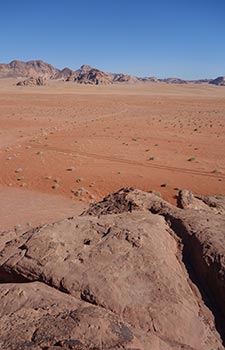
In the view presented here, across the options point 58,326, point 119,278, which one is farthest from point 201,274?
point 58,326

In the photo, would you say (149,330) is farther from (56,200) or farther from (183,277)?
(56,200)

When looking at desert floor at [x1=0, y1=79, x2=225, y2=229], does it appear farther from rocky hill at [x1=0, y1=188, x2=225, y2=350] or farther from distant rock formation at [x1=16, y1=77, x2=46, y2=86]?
distant rock formation at [x1=16, y1=77, x2=46, y2=86]

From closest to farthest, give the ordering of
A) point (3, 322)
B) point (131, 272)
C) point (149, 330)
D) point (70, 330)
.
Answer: point (70, 330)
point (3, 322)
point (149, 330)
point (131, 272)

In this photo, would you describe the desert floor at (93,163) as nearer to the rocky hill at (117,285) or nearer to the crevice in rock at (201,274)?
the rocky hill at (117,285)

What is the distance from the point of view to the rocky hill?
3.77 m

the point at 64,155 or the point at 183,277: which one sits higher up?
the point at 183,277

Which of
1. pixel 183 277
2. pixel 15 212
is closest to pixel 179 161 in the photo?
pixel 15 212

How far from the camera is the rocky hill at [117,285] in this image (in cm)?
377

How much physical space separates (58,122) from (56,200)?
24.3m

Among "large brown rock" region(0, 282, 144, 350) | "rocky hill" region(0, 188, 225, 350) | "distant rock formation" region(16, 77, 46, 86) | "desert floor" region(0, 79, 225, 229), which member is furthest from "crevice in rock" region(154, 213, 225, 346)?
"distant rock formation" region(16, 77, 46, 86)

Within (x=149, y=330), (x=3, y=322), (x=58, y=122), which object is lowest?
(x=58, y=122)

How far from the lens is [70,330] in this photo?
12.1 ft

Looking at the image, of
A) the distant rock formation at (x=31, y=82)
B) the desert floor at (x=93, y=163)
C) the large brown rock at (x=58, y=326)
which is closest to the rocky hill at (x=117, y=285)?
the large brown rock at (x=58, y=326)

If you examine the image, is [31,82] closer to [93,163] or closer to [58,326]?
[93,163]
